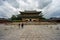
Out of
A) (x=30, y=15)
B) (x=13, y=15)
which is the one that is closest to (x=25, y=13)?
(x=30, y=15)

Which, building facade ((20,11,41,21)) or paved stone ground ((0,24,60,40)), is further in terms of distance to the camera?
building facade ((20,11,41,21))

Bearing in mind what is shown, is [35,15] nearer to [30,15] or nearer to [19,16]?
[30,15]

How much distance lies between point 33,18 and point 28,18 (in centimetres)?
225

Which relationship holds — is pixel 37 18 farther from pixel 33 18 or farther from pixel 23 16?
pixel 23 16

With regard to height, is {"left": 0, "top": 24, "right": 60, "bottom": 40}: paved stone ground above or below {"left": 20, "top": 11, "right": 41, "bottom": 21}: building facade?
below

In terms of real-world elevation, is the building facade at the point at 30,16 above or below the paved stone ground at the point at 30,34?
above

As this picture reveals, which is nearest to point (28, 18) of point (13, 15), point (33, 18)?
point (33, 18)

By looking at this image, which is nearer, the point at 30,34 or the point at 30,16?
the point at 30,34

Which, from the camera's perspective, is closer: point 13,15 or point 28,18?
point 28,18

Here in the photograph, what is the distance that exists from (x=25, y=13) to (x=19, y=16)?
382 cm

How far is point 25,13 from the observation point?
67.3 metres

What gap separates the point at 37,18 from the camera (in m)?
63.9

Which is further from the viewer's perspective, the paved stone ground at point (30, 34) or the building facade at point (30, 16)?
the building facade at point (30, 16)

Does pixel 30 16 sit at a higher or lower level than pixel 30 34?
higher
